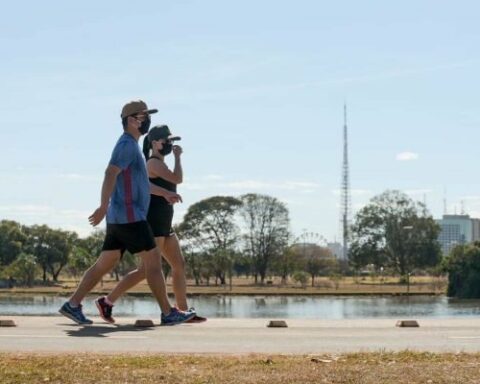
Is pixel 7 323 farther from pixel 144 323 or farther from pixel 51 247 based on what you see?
pixel 51 247

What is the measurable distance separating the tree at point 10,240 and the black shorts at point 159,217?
94.7 m

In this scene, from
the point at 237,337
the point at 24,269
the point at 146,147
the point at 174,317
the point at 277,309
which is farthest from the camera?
the point at 24,269

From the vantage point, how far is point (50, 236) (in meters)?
105

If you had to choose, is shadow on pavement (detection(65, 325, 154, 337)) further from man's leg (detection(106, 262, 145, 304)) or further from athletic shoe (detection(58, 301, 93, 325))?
man's leg (detection(106, 262, 145, 304))

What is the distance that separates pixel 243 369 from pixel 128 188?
112 inches

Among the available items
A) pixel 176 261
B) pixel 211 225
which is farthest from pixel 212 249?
pixel 176 261

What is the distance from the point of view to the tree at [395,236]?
109188mm

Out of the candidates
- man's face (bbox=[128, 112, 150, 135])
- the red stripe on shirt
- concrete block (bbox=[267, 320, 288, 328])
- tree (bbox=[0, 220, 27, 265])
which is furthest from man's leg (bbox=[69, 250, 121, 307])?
tree (bbox=[0, 220, 27, 265])

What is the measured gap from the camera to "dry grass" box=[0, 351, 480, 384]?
5672mm

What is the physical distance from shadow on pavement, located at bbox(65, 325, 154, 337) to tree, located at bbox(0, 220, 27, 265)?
9508cm

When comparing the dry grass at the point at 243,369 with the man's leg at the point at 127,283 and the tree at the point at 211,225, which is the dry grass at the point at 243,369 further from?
the tree at the point at 211,225

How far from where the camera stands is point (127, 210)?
8461 mm

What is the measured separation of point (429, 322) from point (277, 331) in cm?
189

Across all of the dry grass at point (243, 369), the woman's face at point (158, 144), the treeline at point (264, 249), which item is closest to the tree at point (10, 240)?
the treeline at point (264, 249)
